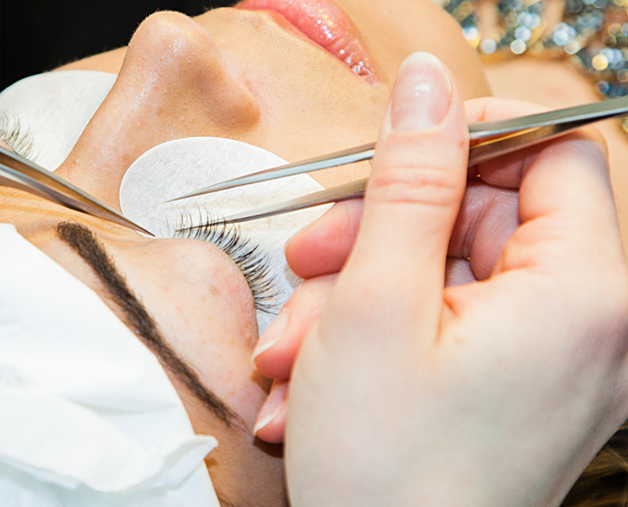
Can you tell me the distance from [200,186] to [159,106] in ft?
0.40

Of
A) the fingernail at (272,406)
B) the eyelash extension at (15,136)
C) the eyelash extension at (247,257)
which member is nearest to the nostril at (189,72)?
the eyelash extension at (247,257)

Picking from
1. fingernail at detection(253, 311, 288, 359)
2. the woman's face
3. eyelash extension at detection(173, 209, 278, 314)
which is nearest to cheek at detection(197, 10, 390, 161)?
the woman's face

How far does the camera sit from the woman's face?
576 millimetres

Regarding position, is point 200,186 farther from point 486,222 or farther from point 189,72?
point 486,222

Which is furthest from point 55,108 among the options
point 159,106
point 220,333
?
point 220,333

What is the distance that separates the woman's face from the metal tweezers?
0.15 meters

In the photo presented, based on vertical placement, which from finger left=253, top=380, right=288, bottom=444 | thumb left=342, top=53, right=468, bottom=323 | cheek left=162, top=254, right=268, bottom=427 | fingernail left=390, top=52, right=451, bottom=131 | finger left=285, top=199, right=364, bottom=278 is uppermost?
fingernail left=390, top=52, right=451, bottom=131

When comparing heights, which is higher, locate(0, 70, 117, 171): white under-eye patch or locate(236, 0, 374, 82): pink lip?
locate(236, 0, 374, 82): pink lip

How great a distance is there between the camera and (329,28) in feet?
2.79

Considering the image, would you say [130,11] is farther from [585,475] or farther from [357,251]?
[585,475]

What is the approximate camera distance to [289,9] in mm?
861

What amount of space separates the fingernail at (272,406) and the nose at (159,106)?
1.09 ft

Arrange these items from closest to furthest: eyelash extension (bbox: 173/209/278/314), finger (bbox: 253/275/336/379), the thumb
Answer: the thumb → finger (bbox: 253/275/336/379) → eyelash extension (bbox: 173/209/278/314)

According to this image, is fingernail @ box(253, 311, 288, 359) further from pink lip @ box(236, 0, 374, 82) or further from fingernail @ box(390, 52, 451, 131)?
pink lip @ box(236, 0, 374, 82)
